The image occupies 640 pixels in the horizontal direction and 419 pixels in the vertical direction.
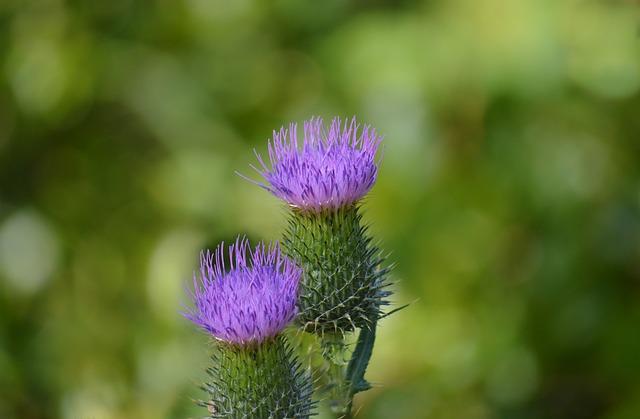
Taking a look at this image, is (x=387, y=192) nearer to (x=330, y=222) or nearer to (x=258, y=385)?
(x=330, y=222)

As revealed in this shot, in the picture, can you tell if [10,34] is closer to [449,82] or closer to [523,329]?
[449,82]

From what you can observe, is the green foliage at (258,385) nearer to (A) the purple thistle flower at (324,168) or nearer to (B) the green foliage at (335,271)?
(B) the green foliage at (335,271)

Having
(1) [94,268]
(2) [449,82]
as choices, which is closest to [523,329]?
(2) [449,82]

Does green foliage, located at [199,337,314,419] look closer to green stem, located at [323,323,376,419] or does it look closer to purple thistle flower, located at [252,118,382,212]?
green stem, located at [323,323,376,419]

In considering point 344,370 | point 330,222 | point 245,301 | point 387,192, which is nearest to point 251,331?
point 245,301

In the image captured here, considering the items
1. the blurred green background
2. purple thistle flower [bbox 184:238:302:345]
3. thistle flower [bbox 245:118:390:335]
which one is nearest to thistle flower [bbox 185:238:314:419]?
purple thistle flower [bbox 184:238:302:345]

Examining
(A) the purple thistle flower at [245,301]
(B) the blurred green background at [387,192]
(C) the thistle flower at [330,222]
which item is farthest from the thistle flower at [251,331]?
(B) the blurred green background at [387,192]
